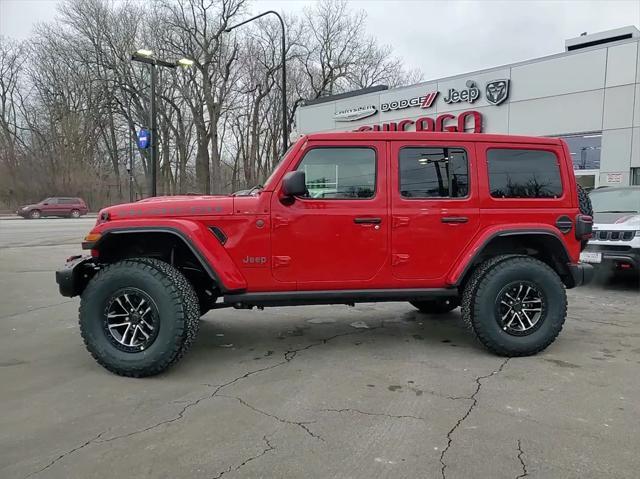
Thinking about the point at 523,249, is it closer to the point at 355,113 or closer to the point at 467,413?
the point at 467,413

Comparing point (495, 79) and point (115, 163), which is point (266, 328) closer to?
point (495, 79)

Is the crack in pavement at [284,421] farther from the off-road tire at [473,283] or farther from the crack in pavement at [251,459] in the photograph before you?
the off-road tire at [473,283]

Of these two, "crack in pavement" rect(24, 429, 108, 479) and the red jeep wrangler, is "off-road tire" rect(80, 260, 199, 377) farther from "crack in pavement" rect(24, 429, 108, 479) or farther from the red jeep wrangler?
"crack in pavement" rect(24, 429, 108, 479)

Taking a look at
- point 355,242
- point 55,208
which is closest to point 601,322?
point 355,242

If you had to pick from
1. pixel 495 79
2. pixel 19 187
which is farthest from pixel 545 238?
pixel 19 187

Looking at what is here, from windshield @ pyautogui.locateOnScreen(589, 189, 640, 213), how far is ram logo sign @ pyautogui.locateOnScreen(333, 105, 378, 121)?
1477 centimetres

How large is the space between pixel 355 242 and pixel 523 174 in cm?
178

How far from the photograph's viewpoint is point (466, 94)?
18.9 m

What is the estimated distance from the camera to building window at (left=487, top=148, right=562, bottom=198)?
4602 millimetres

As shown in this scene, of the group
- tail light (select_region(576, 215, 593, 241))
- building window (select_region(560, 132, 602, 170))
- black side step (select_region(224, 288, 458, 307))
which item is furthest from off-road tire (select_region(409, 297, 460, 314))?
building window (select_region(560, 132, 602, 170))

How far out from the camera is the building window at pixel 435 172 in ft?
14.7

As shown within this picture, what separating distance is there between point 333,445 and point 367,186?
2.28 metres

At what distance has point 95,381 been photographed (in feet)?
13.2

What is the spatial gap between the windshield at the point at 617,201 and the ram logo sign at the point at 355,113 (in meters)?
14.8
